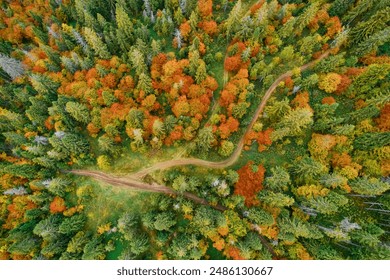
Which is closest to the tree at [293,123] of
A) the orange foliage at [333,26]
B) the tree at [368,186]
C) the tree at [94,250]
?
the tree at [368,186]

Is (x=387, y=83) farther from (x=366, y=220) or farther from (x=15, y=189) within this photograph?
(x=15, y=189)

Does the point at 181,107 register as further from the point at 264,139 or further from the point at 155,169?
the point at 264,139

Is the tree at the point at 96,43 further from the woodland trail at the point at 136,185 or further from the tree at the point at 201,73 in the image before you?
the woodland trail at the point at 136,185

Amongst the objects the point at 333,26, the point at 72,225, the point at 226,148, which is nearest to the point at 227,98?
the point at 226,148

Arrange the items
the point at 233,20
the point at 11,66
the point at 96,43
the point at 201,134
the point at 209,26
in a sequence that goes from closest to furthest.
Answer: the point at 201,134 → the point at 96,43 → the point at 233,20 → the point at 209,26 → the point at 11,66

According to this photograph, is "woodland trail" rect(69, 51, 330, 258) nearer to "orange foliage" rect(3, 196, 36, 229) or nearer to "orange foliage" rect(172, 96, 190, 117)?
"orange foliage" rect(172, 96, 190, 117)

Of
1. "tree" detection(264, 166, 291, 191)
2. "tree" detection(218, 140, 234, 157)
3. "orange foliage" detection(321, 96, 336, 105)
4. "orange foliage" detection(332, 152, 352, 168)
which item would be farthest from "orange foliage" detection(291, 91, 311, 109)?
"tree" detection(218, 140, 234, 157)
